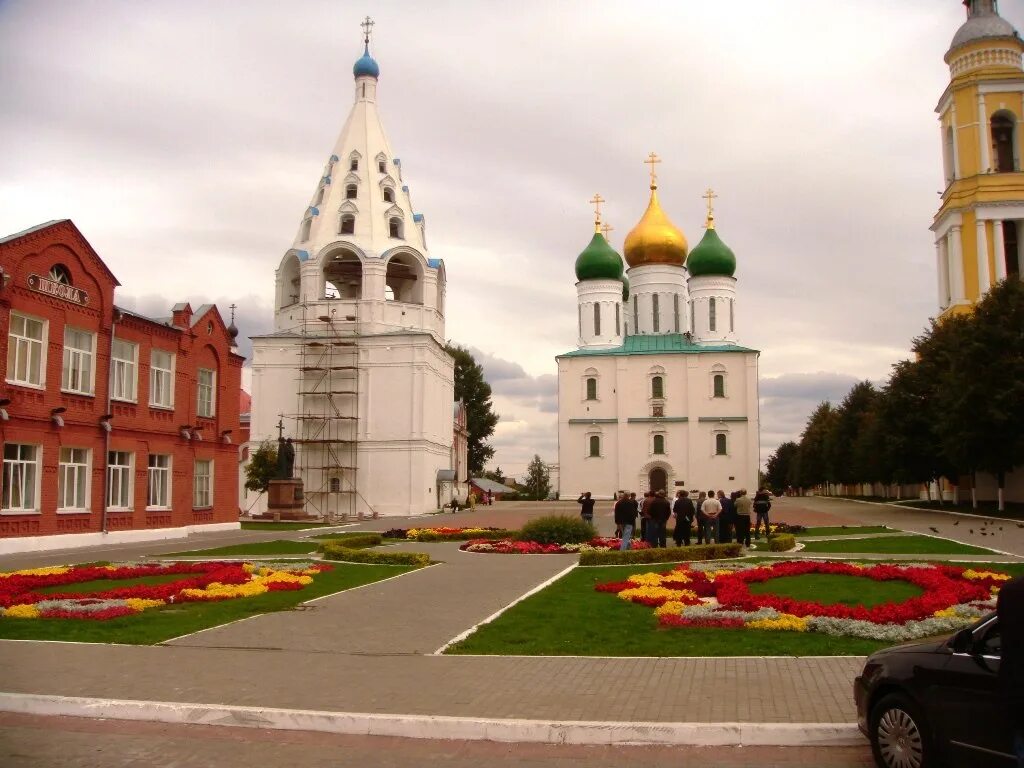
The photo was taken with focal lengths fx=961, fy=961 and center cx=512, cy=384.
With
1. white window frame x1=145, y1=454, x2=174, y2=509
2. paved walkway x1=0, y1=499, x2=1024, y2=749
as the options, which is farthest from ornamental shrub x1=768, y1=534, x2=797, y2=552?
white window frame x1=145, y1=454, x2=174, y2=509

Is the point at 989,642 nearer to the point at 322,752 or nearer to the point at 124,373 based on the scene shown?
the point at 322,752

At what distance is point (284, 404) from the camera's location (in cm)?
5366

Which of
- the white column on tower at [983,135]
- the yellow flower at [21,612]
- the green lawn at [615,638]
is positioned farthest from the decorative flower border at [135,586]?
the white column on tower at [983,135]

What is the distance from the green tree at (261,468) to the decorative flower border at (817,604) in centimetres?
3727

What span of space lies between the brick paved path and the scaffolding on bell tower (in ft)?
144

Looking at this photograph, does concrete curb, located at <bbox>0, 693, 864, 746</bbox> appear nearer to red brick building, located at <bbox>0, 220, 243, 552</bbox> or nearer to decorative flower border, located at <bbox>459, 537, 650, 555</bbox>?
decorative flower border, located at <bbox>459, 537, 650, 555</bbox>

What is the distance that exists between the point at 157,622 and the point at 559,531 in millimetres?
14200

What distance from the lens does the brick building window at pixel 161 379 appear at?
31016mm

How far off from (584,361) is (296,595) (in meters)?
54.8

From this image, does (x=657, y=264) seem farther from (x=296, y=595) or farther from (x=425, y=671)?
(x=425, y=671)

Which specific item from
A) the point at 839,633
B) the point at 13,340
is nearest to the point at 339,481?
the point at 13,340

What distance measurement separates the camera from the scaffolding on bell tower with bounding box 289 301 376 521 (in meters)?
51.9

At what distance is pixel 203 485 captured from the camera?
34.3m

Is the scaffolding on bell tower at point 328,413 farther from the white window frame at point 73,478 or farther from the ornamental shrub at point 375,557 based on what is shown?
the ornamental shrub at point 375,557
